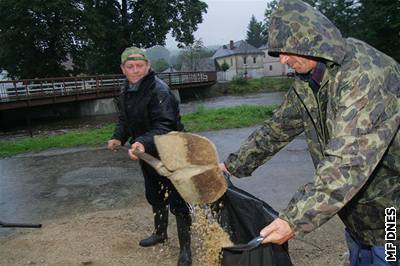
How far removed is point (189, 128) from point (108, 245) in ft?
28.2

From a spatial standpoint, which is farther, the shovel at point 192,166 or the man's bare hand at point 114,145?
the man's bare hand at point 114,145

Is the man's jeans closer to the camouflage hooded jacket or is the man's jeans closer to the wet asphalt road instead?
the camouflage hooded jacket

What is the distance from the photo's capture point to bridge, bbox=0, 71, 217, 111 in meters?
22.0

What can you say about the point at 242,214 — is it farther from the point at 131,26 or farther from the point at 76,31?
the point at 131,26

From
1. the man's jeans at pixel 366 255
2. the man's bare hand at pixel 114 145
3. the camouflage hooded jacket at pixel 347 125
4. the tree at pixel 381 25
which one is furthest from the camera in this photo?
the tree at pixel 381 25

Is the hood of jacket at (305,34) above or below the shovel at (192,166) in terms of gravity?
above

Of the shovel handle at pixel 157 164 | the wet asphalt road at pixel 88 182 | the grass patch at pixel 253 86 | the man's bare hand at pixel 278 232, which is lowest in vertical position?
the grass patch at pixel 253 86

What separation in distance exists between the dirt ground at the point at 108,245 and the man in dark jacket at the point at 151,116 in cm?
48

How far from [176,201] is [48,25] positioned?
36414 mm

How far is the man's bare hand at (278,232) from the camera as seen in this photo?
1617mm

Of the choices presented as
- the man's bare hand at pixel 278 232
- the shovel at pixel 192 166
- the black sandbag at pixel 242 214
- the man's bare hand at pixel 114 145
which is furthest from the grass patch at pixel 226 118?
the man's bare hand at pixel 278 232

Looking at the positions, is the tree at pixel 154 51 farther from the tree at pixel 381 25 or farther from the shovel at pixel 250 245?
the tree at pixel 381 25

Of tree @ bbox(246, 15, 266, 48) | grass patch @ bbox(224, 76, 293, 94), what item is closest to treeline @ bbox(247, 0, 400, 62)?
grass patch @ bbox(224, 76, 293, 94)

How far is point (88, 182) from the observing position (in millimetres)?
7305
